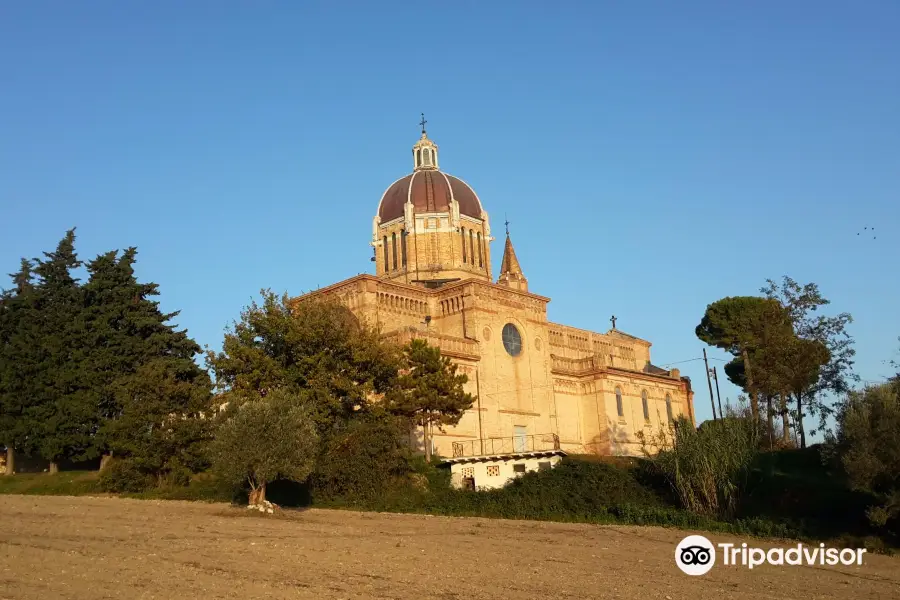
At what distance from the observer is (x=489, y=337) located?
4619 centimetres

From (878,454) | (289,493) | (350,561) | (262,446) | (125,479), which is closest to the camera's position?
(350,561)

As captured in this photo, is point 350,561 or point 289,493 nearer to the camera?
point 350,561

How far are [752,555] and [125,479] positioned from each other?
70.3ft

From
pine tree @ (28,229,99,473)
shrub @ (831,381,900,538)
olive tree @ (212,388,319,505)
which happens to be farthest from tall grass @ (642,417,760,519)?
pine tree @ (28,229,99,473)

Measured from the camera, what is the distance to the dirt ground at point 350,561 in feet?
51.1

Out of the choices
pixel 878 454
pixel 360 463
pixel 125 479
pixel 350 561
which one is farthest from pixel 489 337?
pixel 350 561

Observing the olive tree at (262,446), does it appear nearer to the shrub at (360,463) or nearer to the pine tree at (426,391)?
the shrub at (360,463)

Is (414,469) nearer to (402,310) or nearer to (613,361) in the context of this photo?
(402,310)

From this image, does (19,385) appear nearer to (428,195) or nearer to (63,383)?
(63,383)

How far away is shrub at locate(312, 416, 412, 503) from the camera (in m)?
31.5

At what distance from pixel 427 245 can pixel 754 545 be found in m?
30.1

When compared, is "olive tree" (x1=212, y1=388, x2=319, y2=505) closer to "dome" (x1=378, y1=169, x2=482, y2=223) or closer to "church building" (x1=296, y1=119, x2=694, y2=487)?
"church building" (x1=296, y1=119, x2=694, y2=487)

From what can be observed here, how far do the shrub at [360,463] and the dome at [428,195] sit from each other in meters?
22.4

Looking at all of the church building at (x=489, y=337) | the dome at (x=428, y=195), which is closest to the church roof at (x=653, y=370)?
the church building at (x=489, y=337)
